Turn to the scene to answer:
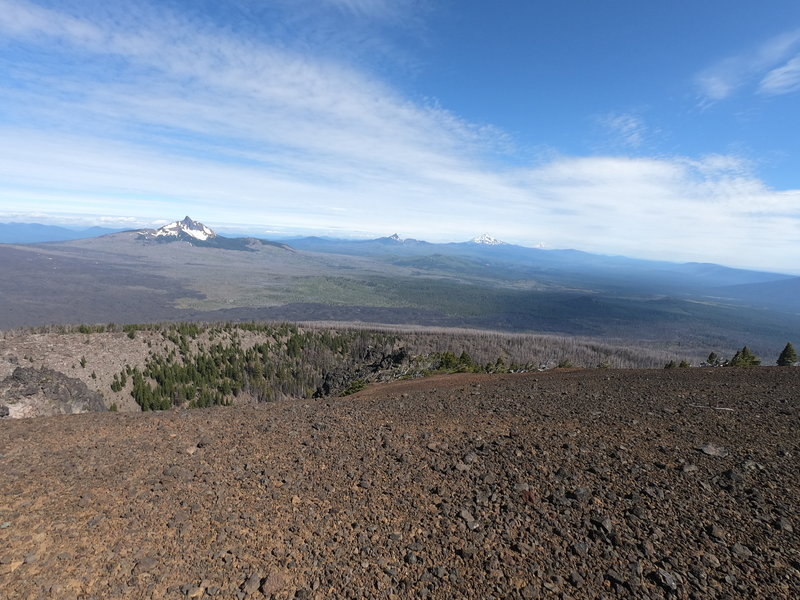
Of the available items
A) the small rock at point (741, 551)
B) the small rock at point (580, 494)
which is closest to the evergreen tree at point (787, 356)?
the small rock at point (741, 551)

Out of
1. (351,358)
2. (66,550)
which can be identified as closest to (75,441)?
(66,550)

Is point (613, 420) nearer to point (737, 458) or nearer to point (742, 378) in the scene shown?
point (737, 458)

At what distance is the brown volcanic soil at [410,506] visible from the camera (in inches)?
202

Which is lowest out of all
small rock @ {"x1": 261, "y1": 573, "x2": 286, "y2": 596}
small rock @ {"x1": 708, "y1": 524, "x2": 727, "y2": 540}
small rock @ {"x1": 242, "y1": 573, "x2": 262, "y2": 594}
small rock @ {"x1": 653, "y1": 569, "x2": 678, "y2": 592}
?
small rock @ {"x1": 242, "y1": 573, "x2": 262, "y2": 594}

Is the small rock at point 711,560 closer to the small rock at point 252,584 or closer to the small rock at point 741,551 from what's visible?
the small rock at point 741,551

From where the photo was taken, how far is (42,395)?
40.0 meters

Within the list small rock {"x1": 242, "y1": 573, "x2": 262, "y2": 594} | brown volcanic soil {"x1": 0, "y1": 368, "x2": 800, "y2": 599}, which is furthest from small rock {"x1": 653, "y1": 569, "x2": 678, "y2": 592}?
small rock {"x1": 242, "y1": 573, "x2": 262, "y2": 594}

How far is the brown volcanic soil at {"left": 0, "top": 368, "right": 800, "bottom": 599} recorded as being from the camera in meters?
5.14

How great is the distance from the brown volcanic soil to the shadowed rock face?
36.4 metres

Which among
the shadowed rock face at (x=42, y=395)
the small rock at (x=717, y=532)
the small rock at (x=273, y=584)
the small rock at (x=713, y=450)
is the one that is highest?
the small rock at (x=713, y=450)

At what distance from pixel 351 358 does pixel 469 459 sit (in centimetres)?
8154

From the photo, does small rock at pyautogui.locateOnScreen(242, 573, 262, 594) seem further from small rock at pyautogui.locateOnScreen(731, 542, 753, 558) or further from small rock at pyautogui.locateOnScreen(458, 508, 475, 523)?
small rock at pyautogui.locateOnScreen(731, 542, 753, 558)

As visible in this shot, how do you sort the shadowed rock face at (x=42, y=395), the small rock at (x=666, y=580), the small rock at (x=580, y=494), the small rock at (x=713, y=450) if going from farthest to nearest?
1. the shadowed rock face at (x=42, y=395)
2. the small rock at (x=713, y=450)
3. the small rock at (x=580, y=494)
4. the small rock at (x=666, y=580)

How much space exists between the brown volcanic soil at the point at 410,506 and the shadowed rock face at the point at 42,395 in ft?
120
